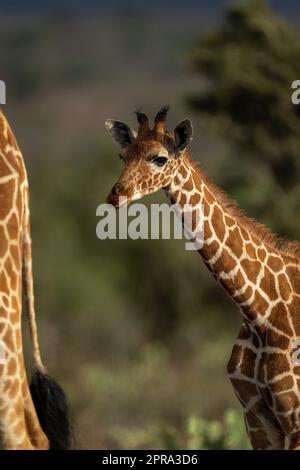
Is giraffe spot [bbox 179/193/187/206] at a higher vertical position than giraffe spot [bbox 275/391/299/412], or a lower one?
higher

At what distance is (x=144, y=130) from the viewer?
806cm

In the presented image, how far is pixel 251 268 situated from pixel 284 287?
0.76 ft

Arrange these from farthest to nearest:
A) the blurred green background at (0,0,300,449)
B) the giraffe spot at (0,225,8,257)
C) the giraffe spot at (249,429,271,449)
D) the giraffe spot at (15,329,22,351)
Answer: the blurred green background at (0,0,300,449) < the giraffe spot at (249,429,271,449) < the giraffe spot at (0,225,8,257) < the giraffe spot at (15,329,22,351)

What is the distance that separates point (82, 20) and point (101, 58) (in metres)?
11.3

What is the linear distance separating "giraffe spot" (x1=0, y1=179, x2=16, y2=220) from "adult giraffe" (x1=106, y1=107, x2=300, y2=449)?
24.3 inches

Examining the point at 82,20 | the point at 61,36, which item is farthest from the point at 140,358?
the point at 82,20

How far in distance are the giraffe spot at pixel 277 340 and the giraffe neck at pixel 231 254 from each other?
77 millimetres

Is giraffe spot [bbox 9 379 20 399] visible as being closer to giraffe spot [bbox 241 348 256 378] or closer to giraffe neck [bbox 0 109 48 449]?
giraffe neck [bbox 0 109 48 449]

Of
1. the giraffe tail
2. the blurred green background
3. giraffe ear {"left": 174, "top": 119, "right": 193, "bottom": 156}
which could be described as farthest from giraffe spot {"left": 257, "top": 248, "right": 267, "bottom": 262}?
the blurred green background

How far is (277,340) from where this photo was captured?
8.00 meters

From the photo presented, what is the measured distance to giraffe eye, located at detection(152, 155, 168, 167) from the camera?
25.7 ft

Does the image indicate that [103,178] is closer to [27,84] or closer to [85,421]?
[85,421]

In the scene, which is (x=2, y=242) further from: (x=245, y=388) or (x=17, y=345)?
(x=245, y=388)

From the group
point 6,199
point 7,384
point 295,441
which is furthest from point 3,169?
point 295,441
